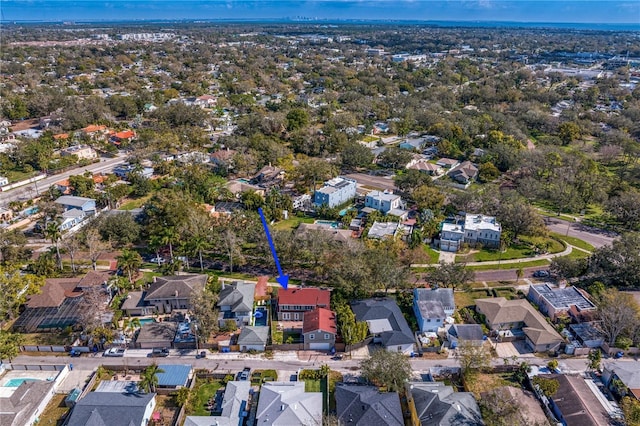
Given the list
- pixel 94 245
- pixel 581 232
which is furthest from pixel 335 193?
pixel 581 232

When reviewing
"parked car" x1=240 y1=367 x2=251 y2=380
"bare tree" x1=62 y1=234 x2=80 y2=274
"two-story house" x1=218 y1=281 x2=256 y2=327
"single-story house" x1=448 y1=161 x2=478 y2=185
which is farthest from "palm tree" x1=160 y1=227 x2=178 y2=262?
"single-story house" x1=448 y1=161 x2=478 y2=185

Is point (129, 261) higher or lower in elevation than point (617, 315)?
lower

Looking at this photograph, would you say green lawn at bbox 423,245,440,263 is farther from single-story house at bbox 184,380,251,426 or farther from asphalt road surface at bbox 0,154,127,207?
asphalt road surface at bbox 0,154,127,207

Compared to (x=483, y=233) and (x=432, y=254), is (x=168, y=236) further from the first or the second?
(x=483, y=233)

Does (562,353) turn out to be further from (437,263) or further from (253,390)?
(253,390)

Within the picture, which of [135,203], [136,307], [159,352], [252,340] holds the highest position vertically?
[252,340]

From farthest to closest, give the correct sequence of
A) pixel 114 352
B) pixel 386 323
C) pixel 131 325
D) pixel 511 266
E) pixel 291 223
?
pixel 291 223
pixel 511 266
pixel 131 325
pixel 386 323
pixel 114 352

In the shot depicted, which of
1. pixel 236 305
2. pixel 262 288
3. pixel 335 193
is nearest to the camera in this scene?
pixel 236 305

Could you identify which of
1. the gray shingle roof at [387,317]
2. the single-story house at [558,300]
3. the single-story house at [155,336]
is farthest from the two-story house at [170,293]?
the single-story house at [558,300]
